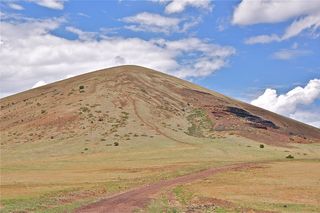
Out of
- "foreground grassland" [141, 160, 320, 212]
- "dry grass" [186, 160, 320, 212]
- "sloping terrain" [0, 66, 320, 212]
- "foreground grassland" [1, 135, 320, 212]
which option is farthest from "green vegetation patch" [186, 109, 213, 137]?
"foreground grassland" [141, 160, 320, 212]

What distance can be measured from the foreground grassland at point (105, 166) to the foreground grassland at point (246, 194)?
0.41 m

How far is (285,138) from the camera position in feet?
447

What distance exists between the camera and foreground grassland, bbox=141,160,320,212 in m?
33.9

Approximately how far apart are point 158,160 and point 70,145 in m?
26.4

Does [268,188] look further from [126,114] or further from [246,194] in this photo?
[126,114]

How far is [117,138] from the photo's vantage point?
11050cm

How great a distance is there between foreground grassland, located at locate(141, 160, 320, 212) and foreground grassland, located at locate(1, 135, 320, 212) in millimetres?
409

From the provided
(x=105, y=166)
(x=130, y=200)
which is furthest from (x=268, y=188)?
(x=105, y=166)

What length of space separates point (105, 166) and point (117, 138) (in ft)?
111

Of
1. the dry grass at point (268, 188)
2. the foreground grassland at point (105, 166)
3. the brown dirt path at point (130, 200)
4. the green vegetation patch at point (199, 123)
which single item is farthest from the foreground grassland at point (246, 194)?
the green vegetation patch at point (199, 123)

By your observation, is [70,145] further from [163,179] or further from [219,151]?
[163,179]

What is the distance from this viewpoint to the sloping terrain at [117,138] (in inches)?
2120

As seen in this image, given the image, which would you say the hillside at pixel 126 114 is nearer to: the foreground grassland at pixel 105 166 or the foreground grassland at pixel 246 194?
the foreground grassland at pixel 105 166

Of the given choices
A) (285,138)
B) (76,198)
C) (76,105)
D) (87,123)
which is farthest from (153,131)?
(76,198)
